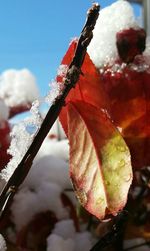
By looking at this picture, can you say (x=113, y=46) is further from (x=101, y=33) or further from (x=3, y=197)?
(x=3, y=197)

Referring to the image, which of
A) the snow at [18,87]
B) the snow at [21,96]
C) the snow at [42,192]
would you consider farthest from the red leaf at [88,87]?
the snow at [18,87]

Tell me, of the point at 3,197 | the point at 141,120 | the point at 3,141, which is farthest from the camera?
the point at 3,141

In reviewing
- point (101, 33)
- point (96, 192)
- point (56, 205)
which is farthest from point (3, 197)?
point (101, 33)

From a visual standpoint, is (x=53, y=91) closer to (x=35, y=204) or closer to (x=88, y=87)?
(x=88, y=87)

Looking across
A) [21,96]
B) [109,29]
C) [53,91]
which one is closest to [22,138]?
[53,91]

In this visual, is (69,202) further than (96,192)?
Yes

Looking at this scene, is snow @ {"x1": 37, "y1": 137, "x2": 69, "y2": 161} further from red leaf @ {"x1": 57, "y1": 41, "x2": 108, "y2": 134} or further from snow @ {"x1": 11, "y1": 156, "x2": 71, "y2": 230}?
red leaf @ {"x1": 57, "y1": 41, "x2": 108, "y2": 134}
